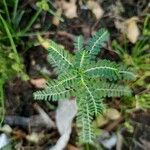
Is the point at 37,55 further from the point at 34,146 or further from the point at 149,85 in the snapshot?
the point at 149,85

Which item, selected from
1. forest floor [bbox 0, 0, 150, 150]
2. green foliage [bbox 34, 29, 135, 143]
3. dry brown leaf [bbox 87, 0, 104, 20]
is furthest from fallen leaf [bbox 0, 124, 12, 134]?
dry brown leaf [bbox 87, 0, 104, 20]

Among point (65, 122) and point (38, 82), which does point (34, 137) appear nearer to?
point (65, 122)

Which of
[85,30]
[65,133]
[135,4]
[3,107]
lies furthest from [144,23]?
[3,107]

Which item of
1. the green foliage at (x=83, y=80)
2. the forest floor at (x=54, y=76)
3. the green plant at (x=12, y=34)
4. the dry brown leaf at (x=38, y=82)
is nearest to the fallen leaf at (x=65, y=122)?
the forest floor at (x=54, y=76)

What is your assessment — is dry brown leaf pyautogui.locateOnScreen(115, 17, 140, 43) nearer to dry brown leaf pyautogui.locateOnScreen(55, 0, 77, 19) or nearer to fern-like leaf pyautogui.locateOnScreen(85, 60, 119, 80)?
dry brown leaf pyautogui.locateOnScreen(55, 0, 77, 19)

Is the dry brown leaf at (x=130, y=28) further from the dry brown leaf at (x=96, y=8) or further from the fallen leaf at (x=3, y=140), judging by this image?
the fallen leaf at (x=3, y=140)

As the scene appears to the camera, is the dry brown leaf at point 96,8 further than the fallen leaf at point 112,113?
Yes
